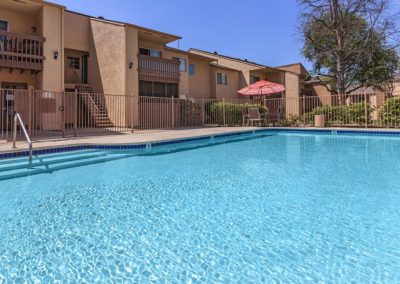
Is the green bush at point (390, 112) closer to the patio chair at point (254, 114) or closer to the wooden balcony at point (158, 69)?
the patio chair at point (254, 114)

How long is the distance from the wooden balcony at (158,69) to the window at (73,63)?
3.74 meters

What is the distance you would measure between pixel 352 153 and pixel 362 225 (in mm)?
5962

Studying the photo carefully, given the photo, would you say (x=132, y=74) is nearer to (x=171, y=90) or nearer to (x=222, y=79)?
(x=171, y=90)

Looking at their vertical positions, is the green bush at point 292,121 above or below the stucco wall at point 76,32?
below

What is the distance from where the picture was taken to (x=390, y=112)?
14281mm

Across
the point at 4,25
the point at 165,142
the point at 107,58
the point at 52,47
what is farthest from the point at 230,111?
the point at 4,25

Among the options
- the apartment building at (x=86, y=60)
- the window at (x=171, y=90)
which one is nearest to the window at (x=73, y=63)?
the apartment building at (x=86, y=60)

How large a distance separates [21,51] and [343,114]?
15.6m

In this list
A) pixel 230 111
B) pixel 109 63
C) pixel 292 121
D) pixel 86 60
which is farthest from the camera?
pixel 230 111

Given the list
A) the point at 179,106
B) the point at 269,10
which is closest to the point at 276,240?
the point at 179,106

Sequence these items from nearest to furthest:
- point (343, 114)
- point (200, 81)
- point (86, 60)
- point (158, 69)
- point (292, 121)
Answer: point (343, 114)
point (86, 60)
point (158, 69)
point (292, 121)
point (200, 81)

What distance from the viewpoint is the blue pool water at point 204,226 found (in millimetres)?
2516

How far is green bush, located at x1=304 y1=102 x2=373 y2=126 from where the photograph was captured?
50.0 feet

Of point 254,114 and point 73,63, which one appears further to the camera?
point 254,114
